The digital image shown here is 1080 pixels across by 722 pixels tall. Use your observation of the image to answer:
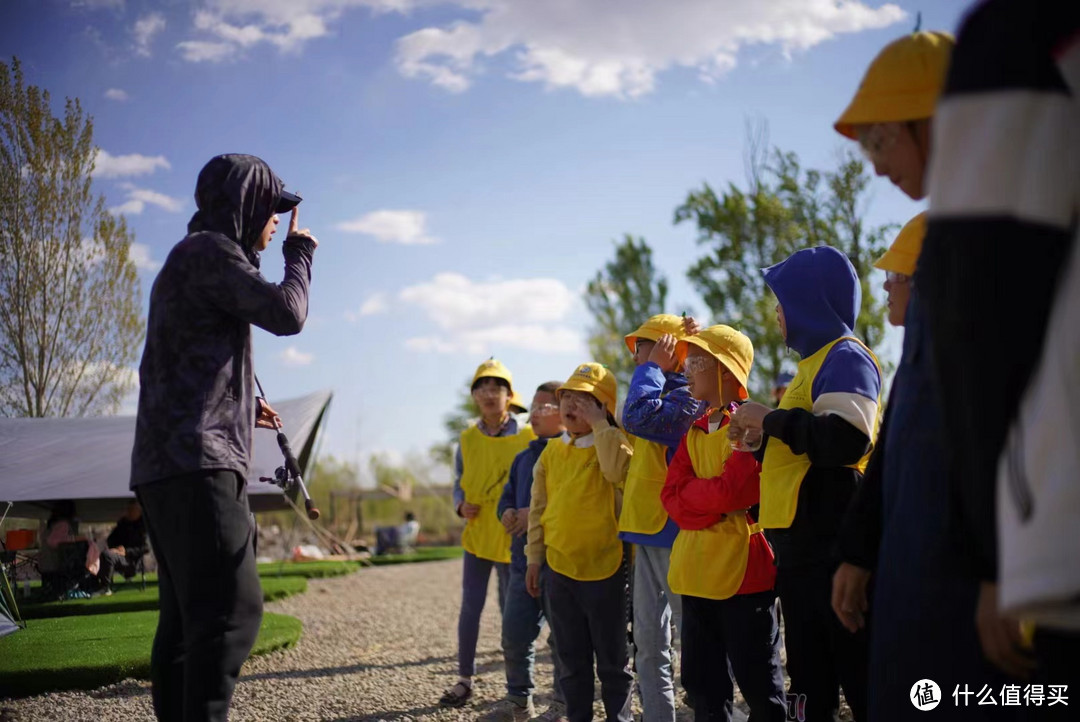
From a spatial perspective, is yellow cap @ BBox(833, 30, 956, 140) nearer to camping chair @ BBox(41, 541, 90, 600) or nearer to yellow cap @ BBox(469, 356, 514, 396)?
yellow cap @ BBox(469, 356, 514, 396)

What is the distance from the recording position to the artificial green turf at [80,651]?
19.6 feet

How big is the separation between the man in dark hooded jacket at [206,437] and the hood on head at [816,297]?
180 centimetres

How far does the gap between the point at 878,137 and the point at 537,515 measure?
343 centimetres

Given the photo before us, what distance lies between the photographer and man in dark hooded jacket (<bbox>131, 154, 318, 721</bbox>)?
8.87 ft

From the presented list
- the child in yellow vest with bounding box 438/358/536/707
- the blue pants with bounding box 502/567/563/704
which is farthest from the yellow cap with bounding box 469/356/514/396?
the blue pants with bounding box 502/567/563/704

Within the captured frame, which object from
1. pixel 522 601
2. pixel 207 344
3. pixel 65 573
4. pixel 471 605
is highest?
pixel 207 344

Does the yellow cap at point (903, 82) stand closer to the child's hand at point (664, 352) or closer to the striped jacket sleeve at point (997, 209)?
the striped jacket sleeve at point (997, 209)

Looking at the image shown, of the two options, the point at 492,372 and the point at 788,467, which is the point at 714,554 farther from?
the point at 492,372

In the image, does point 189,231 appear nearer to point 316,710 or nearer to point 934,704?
point 934,704

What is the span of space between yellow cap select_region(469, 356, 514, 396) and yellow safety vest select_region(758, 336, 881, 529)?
3.77m

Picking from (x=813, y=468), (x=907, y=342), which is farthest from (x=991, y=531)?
(x=813, y=468)

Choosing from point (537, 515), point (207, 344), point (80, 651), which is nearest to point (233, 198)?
point (207, 344)

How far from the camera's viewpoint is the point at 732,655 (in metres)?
3.65

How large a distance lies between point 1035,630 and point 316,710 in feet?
16.0
